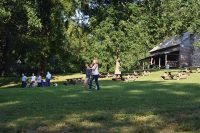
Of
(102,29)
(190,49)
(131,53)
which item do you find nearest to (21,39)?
(102,29)

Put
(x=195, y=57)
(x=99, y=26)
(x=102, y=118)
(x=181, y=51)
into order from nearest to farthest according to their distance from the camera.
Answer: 1. (x=102, y=118)
2. (x=99, y=26)
3. (x=195, y=57)
4. (x=181, y=51)

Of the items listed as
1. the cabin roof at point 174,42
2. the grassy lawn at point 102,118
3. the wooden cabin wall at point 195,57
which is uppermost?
the cabin roof at point 174,42

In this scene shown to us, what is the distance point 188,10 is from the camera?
61.9 m

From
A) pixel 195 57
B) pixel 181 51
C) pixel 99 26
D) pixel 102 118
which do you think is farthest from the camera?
pixel 181 51

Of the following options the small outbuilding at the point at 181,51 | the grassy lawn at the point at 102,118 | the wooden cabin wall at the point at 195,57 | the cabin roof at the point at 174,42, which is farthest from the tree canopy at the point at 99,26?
the grassy lawn at the point at 102,118

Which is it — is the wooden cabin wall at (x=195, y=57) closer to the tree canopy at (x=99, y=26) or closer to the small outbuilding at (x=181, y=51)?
the small outbuilding at (x=181, y=51)

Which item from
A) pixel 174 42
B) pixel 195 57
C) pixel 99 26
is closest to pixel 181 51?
pixel 174 42

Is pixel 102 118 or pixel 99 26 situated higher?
pixel 99 26

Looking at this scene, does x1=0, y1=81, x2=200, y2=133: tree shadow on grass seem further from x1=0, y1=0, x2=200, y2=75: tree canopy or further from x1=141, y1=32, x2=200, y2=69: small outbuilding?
x1=141, y1=32, x2=200, y2=69: small outbuilding

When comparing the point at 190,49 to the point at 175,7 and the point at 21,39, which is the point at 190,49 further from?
the point at 21,39

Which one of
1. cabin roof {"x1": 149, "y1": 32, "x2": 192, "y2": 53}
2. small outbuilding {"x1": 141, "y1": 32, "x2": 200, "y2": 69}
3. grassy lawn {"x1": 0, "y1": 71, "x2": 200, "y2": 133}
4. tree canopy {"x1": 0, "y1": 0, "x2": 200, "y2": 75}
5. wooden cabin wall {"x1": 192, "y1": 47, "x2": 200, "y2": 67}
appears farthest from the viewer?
small outbuilding {"x1": 141, "y1": 32, "x2": 200, "y2": 69}

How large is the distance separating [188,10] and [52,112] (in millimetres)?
50381

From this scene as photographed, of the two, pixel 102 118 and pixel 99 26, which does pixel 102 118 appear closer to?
pixel 102 118

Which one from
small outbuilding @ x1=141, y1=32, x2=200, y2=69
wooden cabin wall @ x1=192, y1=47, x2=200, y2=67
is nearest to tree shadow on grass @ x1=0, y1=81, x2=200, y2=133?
small outbuilding @ x1=141, y1=32, x2=200, y2=69
